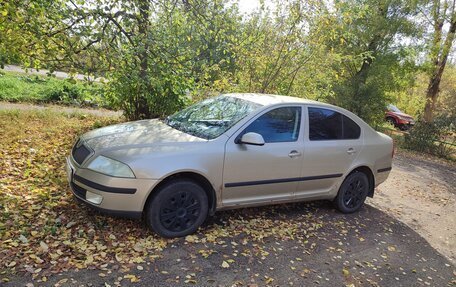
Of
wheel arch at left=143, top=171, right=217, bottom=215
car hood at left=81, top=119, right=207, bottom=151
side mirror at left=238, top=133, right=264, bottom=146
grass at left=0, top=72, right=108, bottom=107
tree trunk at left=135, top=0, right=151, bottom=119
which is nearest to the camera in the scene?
wheel arch at left=143, top=171, right=217, bottom=215

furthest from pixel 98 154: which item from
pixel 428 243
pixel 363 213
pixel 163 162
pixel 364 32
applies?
pixel 364 32

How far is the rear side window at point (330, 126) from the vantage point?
5.03 m

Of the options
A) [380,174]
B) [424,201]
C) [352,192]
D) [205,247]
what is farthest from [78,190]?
[424,201]

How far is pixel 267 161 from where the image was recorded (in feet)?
14.8

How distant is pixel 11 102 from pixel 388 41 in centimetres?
1447

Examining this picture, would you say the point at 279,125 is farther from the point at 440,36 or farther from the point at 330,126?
the point at 440,36

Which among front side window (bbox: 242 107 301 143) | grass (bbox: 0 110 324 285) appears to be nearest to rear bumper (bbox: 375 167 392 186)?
grass (bbox: 0 110 324 285)

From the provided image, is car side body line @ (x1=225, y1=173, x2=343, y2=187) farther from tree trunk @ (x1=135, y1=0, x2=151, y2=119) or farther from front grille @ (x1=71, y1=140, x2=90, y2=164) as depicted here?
tree trunk @ (x1=135, y1=0, x2=151, y2=119)

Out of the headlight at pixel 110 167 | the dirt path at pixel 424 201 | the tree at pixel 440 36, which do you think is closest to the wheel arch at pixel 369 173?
the dirt path at pixel 424 201

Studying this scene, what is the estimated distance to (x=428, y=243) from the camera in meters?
5.29

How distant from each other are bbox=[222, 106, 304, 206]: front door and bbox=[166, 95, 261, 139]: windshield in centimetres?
22

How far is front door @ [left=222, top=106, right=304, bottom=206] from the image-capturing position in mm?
4301

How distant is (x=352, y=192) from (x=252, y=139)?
7.52 ft

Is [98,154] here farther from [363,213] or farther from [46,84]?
[46,84]
